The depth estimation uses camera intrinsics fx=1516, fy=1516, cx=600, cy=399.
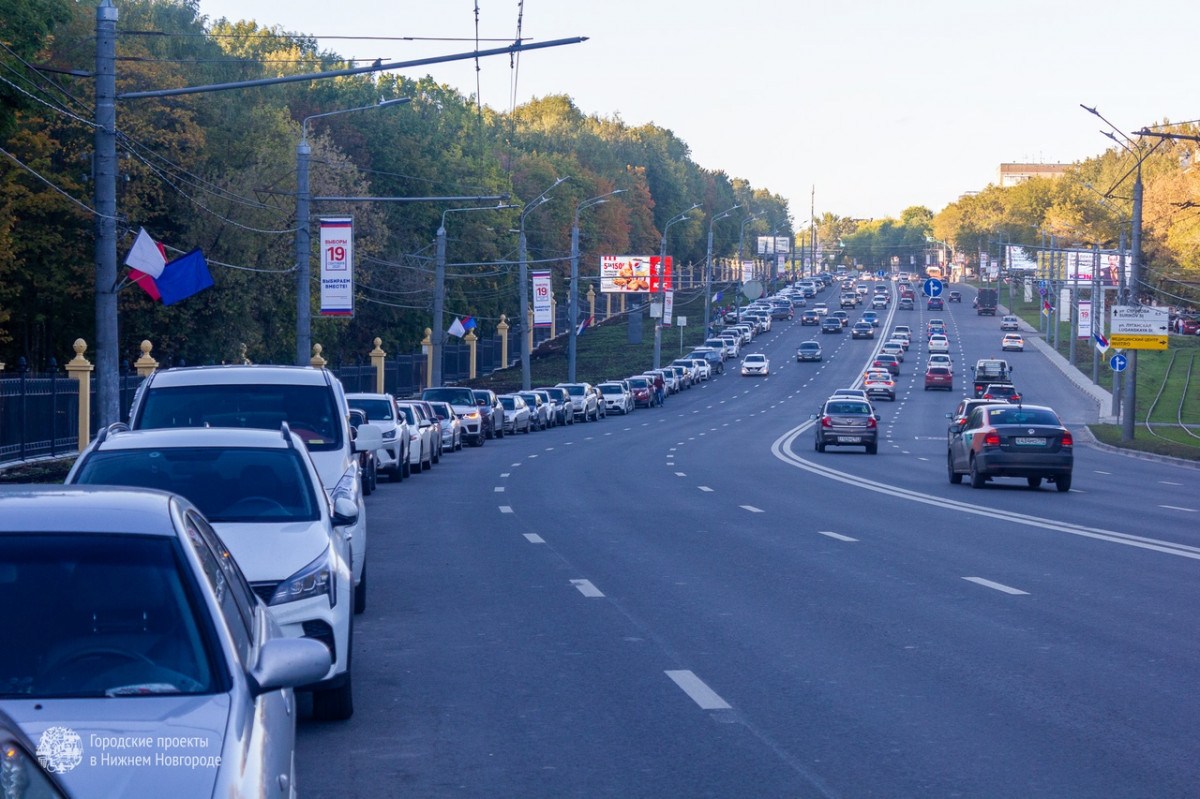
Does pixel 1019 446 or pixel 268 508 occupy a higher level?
pixel 268 508

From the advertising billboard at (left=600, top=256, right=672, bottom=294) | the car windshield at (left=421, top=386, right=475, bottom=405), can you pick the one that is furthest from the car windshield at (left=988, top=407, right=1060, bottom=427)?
the advertising billboard at (left=600, top=256, right=672, bottom=294)

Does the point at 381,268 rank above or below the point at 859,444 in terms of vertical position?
above

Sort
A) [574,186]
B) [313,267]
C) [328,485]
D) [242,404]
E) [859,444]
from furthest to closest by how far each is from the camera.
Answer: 1. [574,186]
2. [313,267]
3. [859,444]
4. [242,404]
5. [328,485]

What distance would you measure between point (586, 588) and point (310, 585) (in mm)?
5756

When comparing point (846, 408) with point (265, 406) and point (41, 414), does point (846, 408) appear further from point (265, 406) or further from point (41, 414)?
point (265, 406)

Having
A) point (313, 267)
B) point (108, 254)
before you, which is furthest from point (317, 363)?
point (108, 254)

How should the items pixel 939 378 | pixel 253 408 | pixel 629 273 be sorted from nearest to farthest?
pixel 253 408 < pixel 939 378 < pixel 629 273

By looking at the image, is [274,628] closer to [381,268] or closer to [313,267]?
[313,267]

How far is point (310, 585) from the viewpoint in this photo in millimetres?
7848

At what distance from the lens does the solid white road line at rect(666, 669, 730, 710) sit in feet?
27.6

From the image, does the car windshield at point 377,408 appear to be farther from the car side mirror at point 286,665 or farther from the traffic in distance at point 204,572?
the car side mirror at point 286,665

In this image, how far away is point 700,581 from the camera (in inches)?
547

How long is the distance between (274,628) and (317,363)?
131 ft

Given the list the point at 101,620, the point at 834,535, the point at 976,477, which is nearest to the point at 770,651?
the point at 101,620
